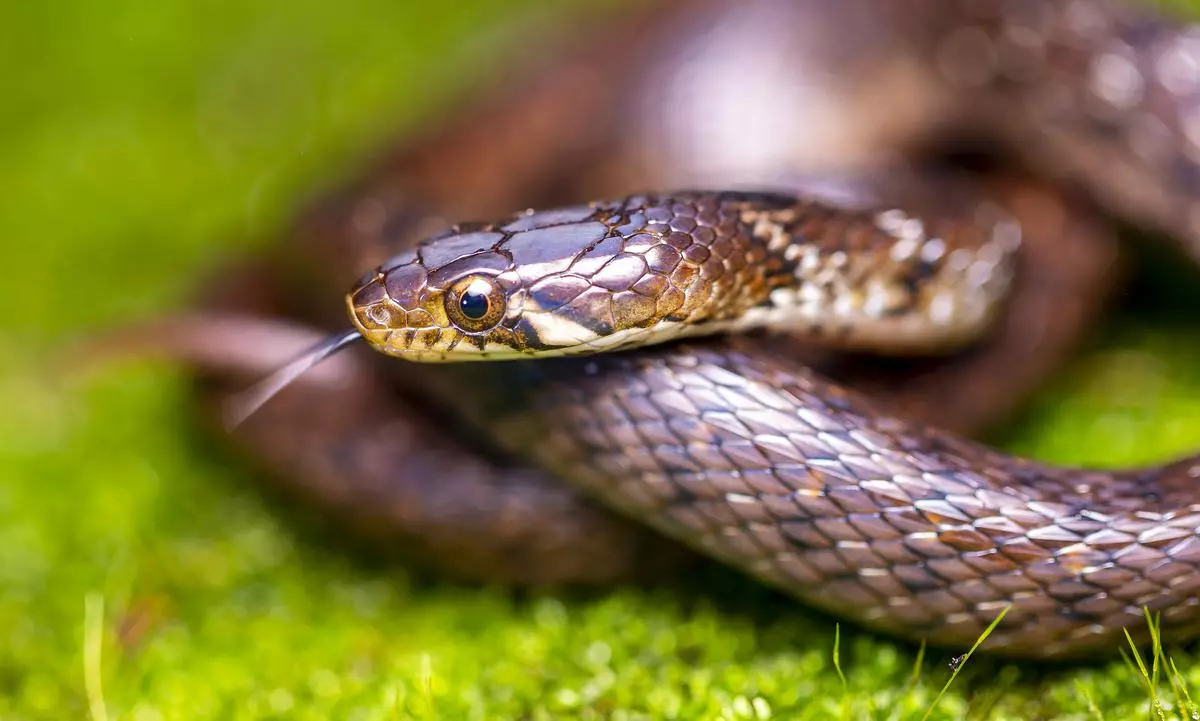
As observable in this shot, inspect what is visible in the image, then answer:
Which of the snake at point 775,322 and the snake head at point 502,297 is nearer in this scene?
the snake at point 775,322

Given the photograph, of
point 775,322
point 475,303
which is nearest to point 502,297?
point 475,303

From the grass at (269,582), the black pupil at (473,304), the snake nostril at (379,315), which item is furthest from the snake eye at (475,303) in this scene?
the grass at (269,582)

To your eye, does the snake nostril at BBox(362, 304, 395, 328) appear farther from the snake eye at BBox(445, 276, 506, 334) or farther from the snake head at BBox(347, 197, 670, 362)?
the snake eye at BBox(445, 276, 506, 334)

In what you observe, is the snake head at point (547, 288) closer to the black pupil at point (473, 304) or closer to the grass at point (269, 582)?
the black pupil at point (473, 304)

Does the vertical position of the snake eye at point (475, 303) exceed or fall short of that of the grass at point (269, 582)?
it exceeds it

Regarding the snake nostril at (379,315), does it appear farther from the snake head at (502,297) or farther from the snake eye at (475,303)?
the snake eye at (475,303)

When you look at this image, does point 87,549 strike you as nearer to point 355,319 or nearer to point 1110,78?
point 355,319

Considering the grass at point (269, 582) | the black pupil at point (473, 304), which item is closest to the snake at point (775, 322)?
the black pupil at point (473, 304)

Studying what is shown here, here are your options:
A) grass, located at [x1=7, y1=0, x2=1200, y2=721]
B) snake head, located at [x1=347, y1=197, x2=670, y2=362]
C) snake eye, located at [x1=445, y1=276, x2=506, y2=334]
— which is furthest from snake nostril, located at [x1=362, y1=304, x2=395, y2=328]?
grass, located at [x1=7, y1=0, x2=1200, y2=721]
